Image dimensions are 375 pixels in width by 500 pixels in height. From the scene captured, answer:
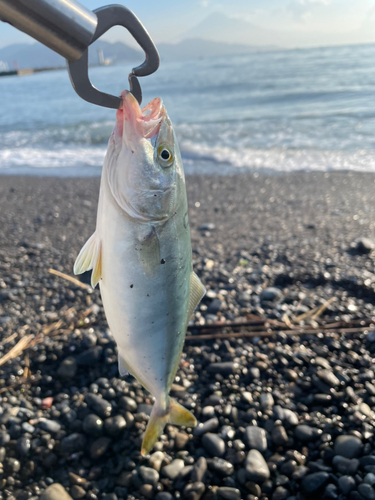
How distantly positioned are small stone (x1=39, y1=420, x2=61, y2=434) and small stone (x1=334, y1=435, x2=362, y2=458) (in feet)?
7.02

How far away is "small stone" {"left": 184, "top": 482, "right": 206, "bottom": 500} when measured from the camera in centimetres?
268

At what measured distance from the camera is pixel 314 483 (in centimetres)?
268

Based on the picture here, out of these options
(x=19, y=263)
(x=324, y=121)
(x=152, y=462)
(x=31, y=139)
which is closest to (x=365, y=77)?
(x=324, y=121)

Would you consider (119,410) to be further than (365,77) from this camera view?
No

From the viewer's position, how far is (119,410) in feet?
10.8

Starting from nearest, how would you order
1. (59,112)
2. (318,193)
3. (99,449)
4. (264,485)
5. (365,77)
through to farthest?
(264,485) → (99,449) → (318,193) → (59,112) → (365,77)

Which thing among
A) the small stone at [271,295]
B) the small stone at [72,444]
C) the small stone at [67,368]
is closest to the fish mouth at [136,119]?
the small stone at [72,444]

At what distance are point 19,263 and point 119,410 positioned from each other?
348 centimetres

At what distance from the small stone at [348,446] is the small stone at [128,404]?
1.59 metres

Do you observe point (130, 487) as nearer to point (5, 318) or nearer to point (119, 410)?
point (119, 410)

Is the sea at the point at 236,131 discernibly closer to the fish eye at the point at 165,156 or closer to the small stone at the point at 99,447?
the small stone at the point at 99,447

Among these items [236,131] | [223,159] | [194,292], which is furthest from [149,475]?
[236,131]

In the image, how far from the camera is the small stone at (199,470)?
9.13 feet

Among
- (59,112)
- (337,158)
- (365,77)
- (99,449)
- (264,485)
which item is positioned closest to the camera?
(264,485)
